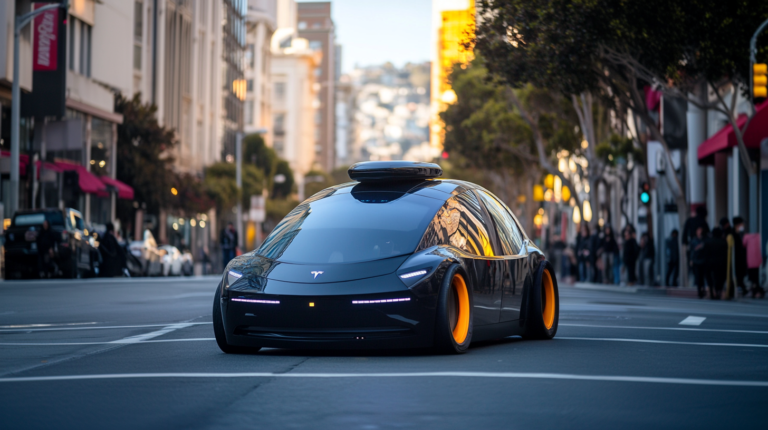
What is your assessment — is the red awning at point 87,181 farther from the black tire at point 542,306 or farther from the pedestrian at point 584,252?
the black tire at point 542,306

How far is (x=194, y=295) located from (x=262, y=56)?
100294 mm

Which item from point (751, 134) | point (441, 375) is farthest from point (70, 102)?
point (441, 375)

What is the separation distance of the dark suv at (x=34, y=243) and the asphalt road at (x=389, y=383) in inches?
725

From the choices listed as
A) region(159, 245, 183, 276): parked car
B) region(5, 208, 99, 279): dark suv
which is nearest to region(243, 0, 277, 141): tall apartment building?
region(159, 245, 183, 276): parked car

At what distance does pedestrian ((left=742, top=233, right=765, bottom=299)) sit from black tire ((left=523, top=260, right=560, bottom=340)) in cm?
1540

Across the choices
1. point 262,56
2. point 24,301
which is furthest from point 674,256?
point 262,56

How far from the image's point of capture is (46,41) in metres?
39.6

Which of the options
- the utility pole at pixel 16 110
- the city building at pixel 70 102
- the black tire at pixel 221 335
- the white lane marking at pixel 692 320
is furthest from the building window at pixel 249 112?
the black tire at pixel 221 335

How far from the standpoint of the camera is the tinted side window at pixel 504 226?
10.1 meters

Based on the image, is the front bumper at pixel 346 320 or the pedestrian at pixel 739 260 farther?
the pedestrian at pixel 739 260

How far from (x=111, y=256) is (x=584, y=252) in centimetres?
→ 1518

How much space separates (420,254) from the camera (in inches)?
340

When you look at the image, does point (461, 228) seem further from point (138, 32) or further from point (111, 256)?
point (138, 32)

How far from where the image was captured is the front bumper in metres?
8.30
